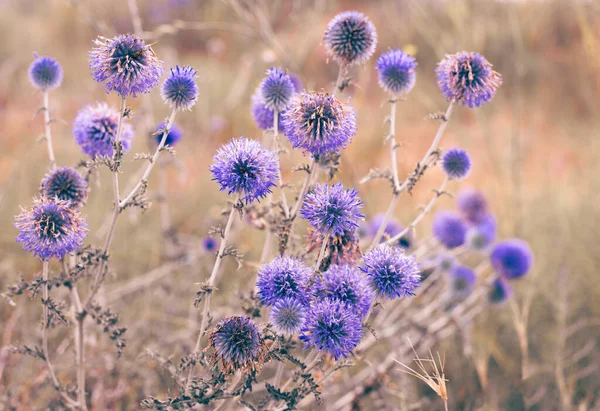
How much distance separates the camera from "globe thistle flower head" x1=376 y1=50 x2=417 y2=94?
2.23 m

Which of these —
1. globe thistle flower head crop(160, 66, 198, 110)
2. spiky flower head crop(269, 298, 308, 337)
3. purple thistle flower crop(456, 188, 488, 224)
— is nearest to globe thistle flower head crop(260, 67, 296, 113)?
globe thistle flower head crop(160, 66, 198, 110)

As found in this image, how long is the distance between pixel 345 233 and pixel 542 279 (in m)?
3.07

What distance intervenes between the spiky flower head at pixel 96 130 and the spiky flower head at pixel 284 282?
0.91 metres

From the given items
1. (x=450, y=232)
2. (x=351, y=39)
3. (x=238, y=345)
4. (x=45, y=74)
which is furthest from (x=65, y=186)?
(x=450, y=232)

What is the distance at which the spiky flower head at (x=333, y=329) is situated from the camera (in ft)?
5.25

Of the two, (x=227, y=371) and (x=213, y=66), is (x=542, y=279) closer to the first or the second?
(x=227, y=371)

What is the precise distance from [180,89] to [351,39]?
767 millimetres

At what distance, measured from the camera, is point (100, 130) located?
2227mm

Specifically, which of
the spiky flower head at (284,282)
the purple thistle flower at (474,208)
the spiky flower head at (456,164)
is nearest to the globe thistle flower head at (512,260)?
the purple thistle flower at (474,208)

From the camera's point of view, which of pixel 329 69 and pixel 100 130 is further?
pixel 329 69

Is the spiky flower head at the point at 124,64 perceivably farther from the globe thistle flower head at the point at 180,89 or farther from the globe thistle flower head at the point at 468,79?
the globe thistle flower head at the point at 468,79

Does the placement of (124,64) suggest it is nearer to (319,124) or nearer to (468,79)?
(319,124)

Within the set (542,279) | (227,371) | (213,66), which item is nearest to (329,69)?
(213,66)

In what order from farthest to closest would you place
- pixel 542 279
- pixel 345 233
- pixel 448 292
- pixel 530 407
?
1. pixel 542 279
2. pixel 448 292
3. pixel 530 407
4. pixel 345 233
